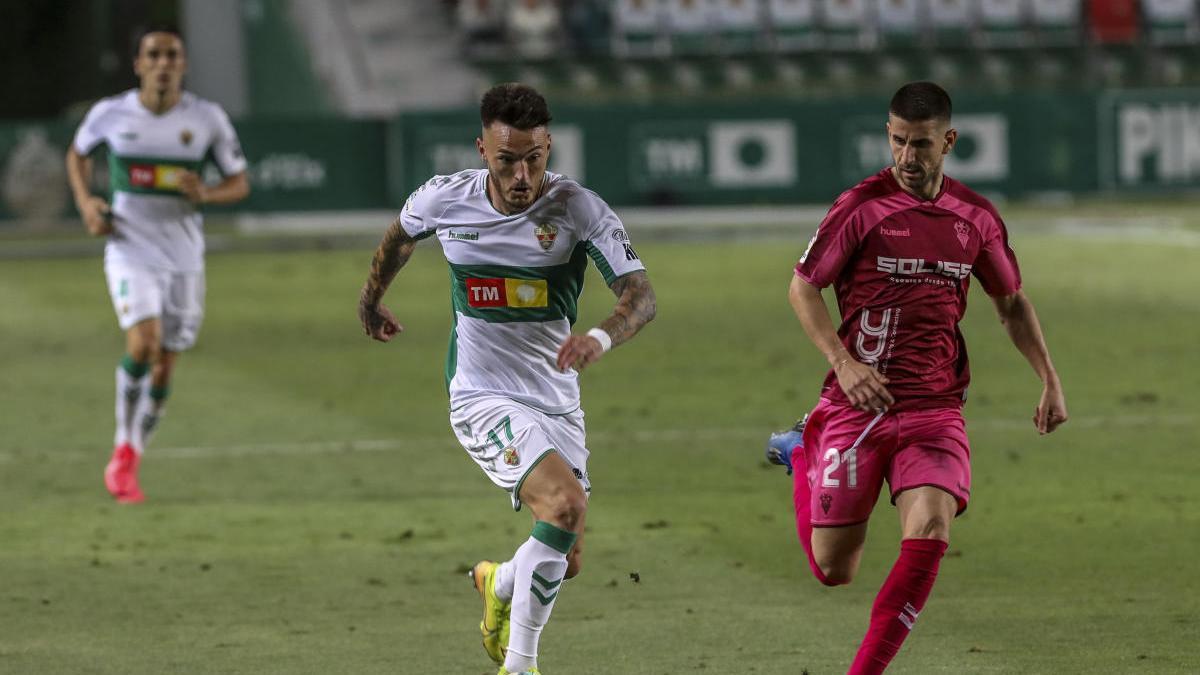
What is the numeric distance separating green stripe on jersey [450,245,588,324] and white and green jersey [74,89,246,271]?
16.5ft

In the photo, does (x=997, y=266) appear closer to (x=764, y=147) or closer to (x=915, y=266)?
(x=915, y=266)

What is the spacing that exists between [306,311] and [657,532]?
474 inches

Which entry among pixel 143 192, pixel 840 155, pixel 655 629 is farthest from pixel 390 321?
pixel 840 155

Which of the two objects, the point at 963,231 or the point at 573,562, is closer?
the point at 963,231

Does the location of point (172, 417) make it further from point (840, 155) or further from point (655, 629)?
point (840, 155)

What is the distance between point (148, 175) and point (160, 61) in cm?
78

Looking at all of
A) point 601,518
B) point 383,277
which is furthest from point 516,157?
point 601,518

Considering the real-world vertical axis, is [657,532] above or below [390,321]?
below

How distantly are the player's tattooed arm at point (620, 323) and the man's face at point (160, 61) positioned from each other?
531 cm

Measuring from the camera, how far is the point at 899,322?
285 inches

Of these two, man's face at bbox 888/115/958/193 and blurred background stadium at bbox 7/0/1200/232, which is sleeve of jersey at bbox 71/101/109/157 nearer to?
man's face at bbox 888/115/958/193

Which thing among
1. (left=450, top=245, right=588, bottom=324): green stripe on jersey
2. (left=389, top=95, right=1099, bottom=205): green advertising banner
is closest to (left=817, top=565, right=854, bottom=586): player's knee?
(left=450, top=245, right=588, bottom=324): green stripe on jersey

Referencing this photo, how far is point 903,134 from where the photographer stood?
7.05 metres

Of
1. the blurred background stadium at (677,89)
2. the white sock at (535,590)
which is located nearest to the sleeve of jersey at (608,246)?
the white sock at (535,590)
